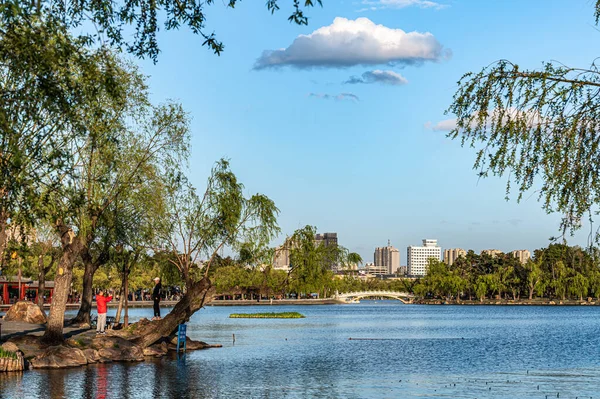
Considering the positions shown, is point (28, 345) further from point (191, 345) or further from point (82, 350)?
point (191, 345)

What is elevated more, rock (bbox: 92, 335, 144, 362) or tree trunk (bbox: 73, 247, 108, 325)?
tree trunk (bbox: 73, 247, 108, 325)

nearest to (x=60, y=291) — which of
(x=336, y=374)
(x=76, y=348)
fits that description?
(x=76, y=348)

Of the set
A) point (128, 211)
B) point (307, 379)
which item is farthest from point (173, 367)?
point (128, 211)

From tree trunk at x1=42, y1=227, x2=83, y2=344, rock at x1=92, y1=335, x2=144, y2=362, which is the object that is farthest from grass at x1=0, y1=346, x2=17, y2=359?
rock at x1=92, y1=335, x2=144, y2=362

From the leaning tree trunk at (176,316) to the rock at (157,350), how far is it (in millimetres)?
300

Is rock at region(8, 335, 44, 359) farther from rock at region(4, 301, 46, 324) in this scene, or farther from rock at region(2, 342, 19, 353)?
rock at region(4, 301, 46, 324)

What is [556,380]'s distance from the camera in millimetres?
32844

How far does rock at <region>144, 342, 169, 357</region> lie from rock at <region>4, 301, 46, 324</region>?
48.3 feet

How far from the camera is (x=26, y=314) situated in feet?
169

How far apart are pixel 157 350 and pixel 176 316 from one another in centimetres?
209

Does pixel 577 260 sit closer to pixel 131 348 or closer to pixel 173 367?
pixel 173 367

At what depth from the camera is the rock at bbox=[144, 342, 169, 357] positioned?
3897 cm

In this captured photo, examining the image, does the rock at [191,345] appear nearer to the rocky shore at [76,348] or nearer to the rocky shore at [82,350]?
the rocky shore at [76,348]

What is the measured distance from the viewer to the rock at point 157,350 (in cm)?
3897
